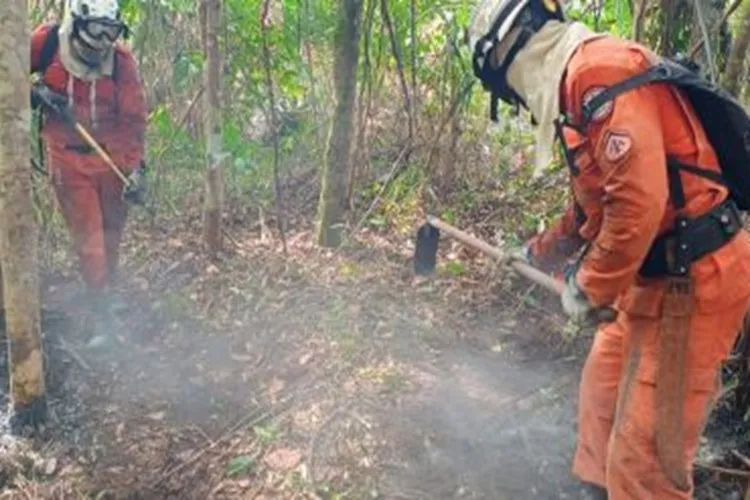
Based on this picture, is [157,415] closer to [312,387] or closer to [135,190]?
[312,387]

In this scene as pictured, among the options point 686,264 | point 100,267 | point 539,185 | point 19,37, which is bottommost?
point 100,267

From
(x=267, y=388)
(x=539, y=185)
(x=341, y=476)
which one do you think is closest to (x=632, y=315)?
(x=341, y=476)

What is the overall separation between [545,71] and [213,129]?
9.72ft

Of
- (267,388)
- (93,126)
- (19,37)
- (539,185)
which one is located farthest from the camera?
(539,185)

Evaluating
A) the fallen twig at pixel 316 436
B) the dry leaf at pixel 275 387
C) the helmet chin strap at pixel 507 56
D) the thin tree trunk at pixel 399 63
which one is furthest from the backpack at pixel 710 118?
the thin tree trunk at pixel 399 63

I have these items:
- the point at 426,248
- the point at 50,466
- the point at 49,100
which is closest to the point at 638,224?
the point at 426,248

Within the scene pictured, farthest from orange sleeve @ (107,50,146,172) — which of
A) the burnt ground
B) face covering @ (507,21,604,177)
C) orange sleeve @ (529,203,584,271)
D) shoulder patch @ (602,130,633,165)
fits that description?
shoulder patch @ (602,130,633,165)

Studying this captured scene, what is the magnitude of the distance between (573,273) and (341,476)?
53.7 inches

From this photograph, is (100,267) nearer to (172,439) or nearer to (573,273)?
(172,439)

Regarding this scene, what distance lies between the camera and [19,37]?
138 inches

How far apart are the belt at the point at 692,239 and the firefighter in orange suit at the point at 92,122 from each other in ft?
11.6

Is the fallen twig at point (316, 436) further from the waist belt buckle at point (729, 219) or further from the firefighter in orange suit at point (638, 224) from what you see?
the waist belt buckle at point (729, 219)

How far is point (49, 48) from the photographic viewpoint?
5008 mm

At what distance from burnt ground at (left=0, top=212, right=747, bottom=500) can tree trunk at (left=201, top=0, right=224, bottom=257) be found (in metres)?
0.26
